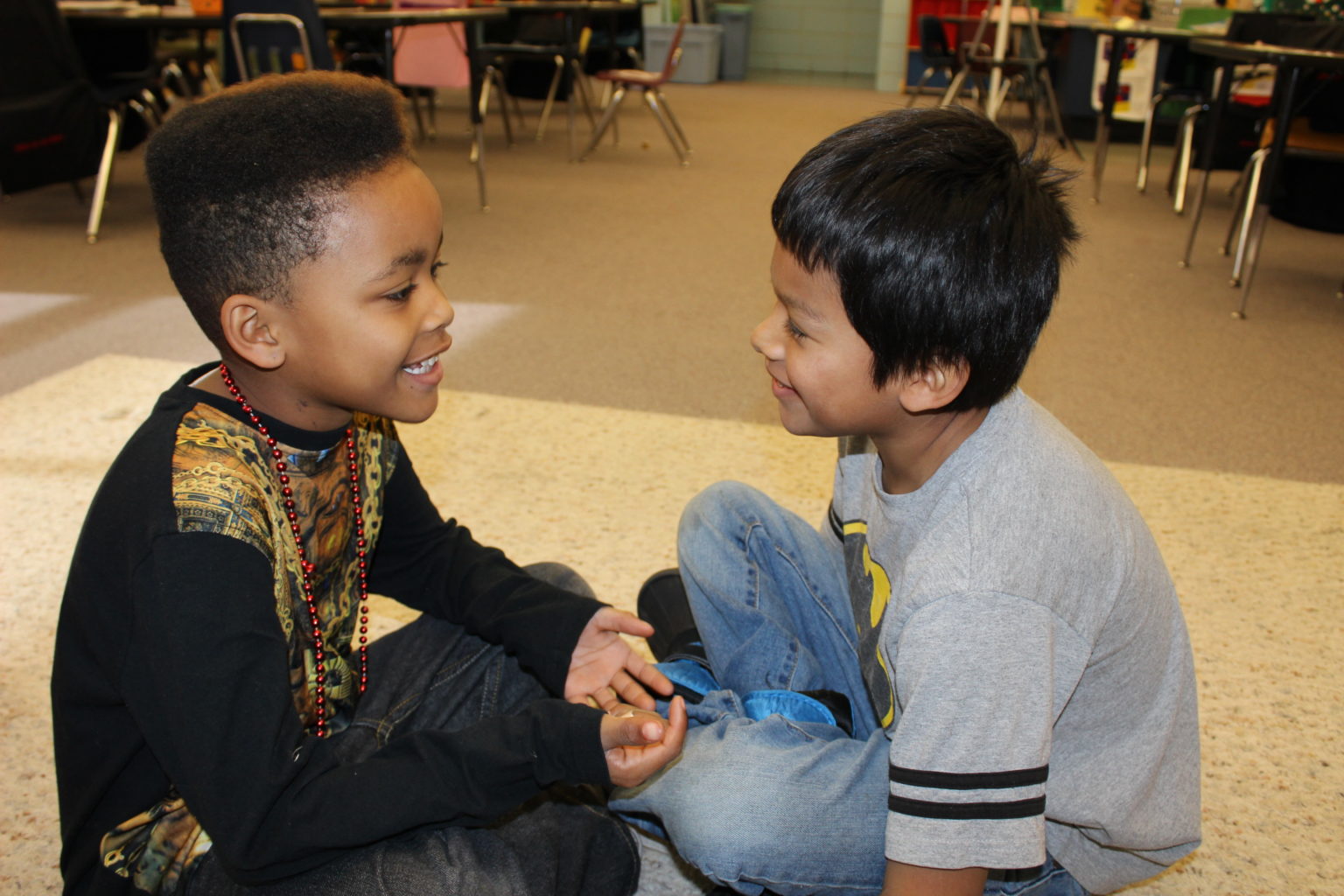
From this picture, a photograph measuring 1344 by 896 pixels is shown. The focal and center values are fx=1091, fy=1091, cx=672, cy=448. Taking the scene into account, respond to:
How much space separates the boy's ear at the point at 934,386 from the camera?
2.85ft

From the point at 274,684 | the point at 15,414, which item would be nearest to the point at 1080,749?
the point at 274,684

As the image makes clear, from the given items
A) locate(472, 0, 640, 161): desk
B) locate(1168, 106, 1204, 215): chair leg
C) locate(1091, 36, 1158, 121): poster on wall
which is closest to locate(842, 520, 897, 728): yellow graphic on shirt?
locate(1168, 106, 1204, 215): chair leg

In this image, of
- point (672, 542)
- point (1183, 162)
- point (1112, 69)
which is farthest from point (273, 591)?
point (1112, 69)

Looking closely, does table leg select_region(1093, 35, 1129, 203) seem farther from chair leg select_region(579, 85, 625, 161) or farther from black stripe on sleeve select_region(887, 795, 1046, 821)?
black stripe on sleeve select_region(887, 795, 1046, 821)

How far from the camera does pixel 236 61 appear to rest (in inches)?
131

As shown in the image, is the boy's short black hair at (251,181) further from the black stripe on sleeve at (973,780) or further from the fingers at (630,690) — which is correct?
the black stripe on sleeve at (973,780)

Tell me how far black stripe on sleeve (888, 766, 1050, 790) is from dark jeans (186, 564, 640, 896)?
1.18ft

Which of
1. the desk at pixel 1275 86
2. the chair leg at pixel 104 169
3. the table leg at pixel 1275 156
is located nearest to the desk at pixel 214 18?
the chair leg at pixel 104 169

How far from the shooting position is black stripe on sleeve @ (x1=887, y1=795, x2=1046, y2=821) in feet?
2.36

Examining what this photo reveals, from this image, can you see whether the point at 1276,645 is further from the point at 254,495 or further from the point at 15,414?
the point at 15,414

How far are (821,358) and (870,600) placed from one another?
9.4 inches

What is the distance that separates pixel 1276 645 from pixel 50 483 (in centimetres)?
188

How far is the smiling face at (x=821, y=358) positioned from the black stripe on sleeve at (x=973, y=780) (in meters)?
0.31

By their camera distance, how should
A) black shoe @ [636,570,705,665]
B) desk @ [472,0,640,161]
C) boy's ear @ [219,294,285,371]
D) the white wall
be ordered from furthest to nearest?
1. the white wall
2. desk @ [472,0,640,161]
3. black shoe @ [636,570,705,665]
4. boy's ear @ [219,294,285,371]
